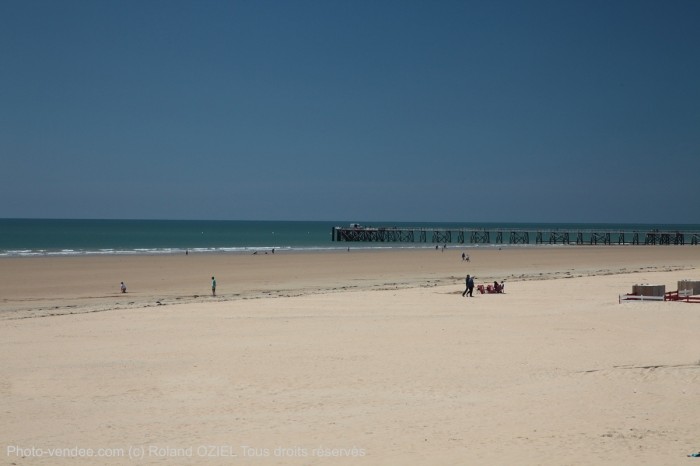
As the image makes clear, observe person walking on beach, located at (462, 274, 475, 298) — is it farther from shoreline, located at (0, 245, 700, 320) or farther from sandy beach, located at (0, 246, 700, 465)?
shoreline, located at (0, 245, 700, 320)

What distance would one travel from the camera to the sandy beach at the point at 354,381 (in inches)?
332

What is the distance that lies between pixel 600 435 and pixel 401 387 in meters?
3.70

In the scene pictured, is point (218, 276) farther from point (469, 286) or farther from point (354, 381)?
point (354, 381)

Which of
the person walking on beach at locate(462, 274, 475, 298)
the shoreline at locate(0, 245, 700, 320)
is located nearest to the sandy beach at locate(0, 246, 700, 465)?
the person walking on beach at locate(462, 274, 475, 298)

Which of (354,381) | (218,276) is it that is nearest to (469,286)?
(354,381)

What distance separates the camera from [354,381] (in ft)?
39.7

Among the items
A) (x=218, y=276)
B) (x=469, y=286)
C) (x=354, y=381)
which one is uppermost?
(x=469, y=286)

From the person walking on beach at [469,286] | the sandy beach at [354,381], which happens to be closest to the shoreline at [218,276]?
the sandy beach at [354,381]

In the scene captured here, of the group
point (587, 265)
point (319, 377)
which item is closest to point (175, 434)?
point (319, 377)

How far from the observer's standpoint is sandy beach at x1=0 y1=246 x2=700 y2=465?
844cm

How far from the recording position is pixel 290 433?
357 inches

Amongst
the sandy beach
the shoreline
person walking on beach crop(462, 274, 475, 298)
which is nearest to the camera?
the sandy beach

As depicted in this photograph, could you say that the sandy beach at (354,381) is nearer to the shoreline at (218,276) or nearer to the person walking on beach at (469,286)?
the person walking on beach at (469,286)

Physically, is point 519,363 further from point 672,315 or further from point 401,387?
point 672,315
